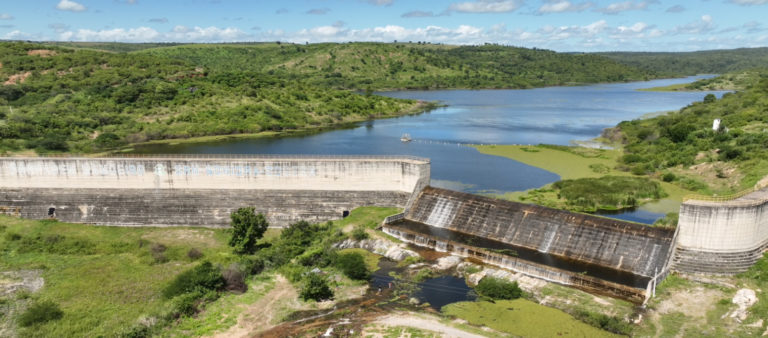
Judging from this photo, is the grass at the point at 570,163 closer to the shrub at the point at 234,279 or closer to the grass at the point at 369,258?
the grass at the point at 369,258

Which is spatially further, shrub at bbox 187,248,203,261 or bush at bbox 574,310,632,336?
shrub at bbox 187,248,203,261

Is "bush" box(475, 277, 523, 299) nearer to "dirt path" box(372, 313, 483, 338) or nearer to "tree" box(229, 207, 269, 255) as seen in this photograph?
"dirt path" box(372, 313, 483, 338)

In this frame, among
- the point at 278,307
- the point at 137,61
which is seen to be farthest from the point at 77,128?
the point at 278,307

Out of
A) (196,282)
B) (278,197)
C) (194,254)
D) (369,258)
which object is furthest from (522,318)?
(278,197)

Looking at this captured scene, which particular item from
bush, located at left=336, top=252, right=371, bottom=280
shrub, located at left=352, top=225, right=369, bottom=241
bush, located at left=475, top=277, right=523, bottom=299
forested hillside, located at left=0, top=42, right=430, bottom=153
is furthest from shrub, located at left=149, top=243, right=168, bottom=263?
forested hillside, located at left=0, top=42, right=430, bottom=153

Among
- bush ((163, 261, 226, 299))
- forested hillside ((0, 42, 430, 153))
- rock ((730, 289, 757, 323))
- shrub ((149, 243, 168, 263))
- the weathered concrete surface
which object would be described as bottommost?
rock ((730, 289, 757, 323))

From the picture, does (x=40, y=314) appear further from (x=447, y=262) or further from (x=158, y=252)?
(x=447, y=262)
